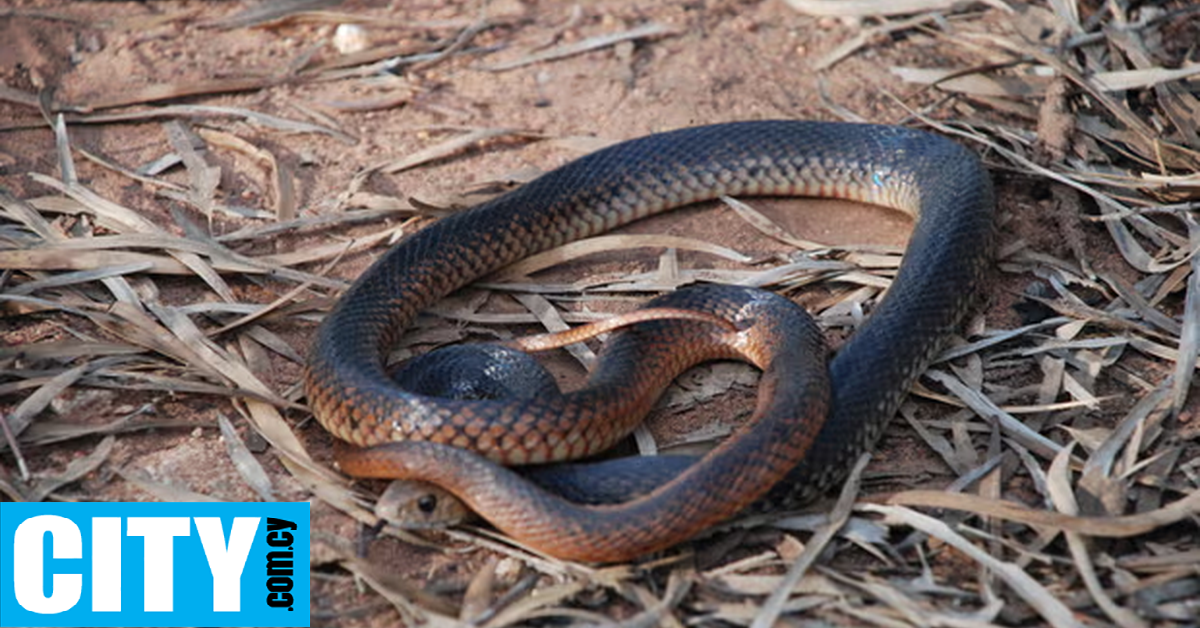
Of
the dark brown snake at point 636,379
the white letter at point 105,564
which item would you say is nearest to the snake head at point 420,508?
the dark brown snake at point 636,379

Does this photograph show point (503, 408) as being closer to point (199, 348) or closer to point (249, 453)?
point (249, 453)

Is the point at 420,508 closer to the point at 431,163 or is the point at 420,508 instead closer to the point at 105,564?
the point at 105,564

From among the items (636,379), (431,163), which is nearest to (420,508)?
(636,379)

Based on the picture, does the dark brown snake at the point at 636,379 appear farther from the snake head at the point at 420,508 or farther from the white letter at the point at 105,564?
the white letter at the point at 105,564

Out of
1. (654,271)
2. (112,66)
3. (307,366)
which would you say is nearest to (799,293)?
(654,271)

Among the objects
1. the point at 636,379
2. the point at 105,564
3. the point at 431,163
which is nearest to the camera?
the point at 105,564

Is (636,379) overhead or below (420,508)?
overhead

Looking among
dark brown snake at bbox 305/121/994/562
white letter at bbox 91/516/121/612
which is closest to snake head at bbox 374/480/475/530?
dark brown snake at bbox 305/121/994/562
